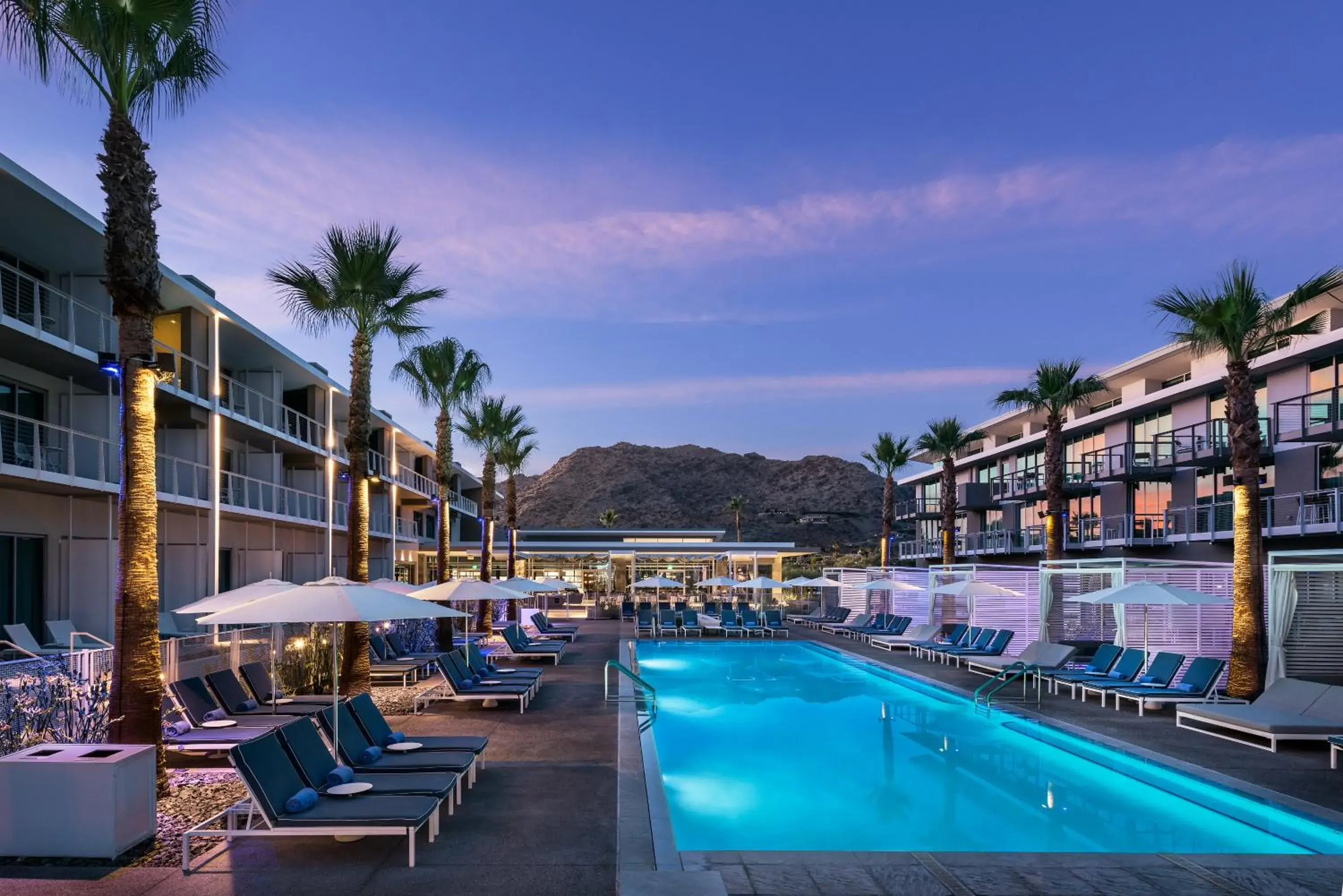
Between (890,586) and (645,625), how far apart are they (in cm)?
784

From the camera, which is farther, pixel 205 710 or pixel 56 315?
pixel 56 315

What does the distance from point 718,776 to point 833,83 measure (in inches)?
722

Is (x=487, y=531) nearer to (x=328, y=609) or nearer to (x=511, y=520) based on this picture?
(x=511, y=520)

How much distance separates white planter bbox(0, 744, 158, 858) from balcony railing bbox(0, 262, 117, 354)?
10476 mm

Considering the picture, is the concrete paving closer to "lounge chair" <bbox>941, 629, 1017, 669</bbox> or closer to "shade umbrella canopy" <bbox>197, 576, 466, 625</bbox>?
"shade umbrella canopy" <bbox>197, 576, 466, 625</bbox>

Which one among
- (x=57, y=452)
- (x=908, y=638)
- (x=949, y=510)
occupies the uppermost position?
(x=57, y=452)

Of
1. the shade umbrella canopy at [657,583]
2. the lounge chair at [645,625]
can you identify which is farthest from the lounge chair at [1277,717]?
the shade umbrella canopy at [657,583]

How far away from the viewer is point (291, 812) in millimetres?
6035

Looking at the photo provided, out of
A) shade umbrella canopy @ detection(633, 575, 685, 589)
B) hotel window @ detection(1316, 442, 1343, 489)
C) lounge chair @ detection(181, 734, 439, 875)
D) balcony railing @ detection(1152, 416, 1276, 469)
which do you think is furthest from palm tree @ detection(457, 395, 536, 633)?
hotel window @ detection(1316, 442, 1343, 489)

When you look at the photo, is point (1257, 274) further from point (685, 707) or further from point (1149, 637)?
point (685, 707)

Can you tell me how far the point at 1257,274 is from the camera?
45.2 ft

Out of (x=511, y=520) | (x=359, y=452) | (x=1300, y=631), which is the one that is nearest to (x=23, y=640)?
(x=359, y=452)

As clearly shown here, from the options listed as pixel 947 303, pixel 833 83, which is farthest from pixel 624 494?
pixel 833 83

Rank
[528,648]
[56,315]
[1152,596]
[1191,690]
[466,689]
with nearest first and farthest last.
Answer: [466,689] < [1191,690] < [1152,596] < [56,315] < [528,648]
